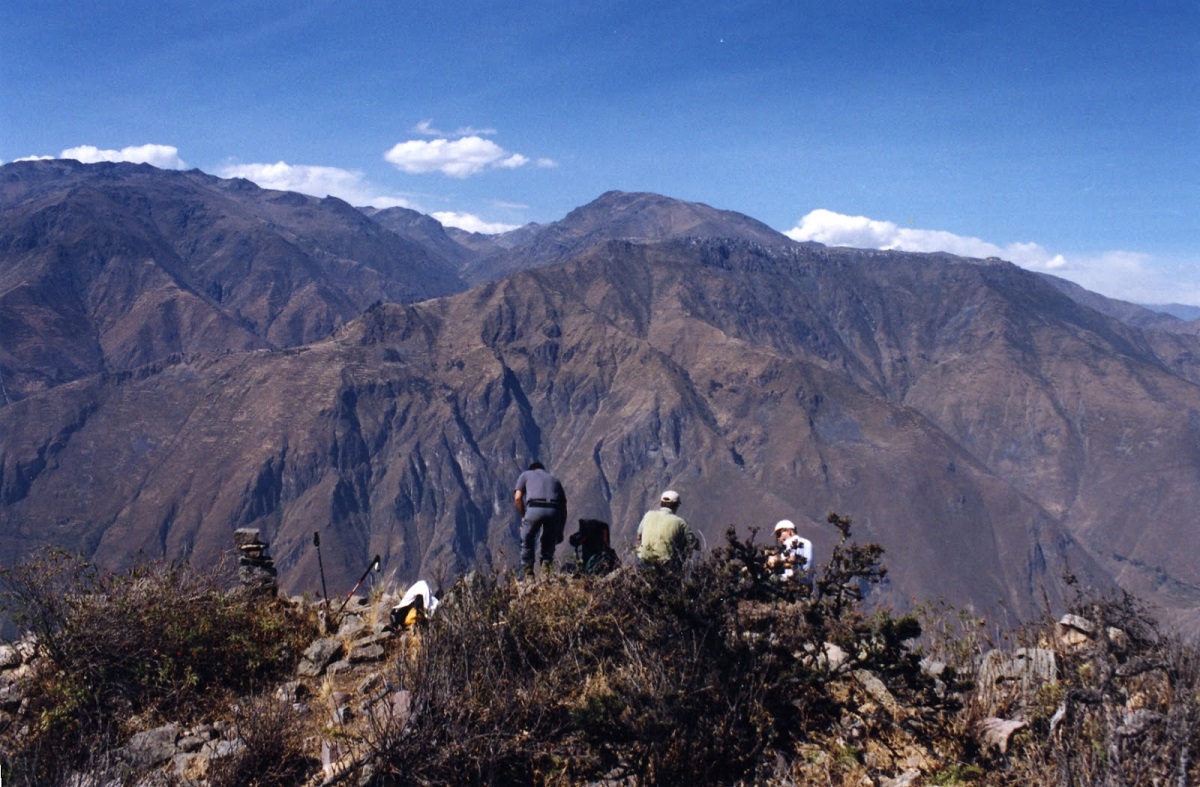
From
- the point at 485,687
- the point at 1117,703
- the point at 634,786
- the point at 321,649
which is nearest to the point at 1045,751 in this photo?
the point at 1117,703

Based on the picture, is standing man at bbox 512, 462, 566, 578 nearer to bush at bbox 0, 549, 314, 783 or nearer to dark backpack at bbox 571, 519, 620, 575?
dark backpack at bbox 571, 519, 620, 575

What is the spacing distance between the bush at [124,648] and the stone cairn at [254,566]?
132 cm

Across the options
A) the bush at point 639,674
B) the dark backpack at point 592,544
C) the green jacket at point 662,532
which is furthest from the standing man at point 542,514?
the bush at point 639,674

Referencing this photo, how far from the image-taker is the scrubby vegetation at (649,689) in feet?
17.6

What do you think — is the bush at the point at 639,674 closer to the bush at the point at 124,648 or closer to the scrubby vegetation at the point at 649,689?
the scrubby vegetation at the point at 649,689

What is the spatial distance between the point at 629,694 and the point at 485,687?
46.1 inches

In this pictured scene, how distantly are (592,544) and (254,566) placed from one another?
15.6ft

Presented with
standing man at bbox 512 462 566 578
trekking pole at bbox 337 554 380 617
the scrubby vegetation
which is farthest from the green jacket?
trekking pole at bbox 337 554 380 617

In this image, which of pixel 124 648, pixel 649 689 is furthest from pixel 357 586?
pixel 649 689

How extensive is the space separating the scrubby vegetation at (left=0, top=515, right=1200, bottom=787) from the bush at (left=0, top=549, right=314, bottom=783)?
24 mm

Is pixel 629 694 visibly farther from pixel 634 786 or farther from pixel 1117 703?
pixel 1117 703

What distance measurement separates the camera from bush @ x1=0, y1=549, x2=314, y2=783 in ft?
21.6

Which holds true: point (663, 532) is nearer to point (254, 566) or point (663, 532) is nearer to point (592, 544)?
point (592, 544)

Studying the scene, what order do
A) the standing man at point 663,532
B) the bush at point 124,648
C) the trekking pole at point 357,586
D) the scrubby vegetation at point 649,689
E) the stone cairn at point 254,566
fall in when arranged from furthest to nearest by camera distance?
the stone cairn at point 254,566
the trekking pole at point 357,586
the standing man at point 663,532
the bush at point 124,648
the scrubby vegetation at point 649,689
